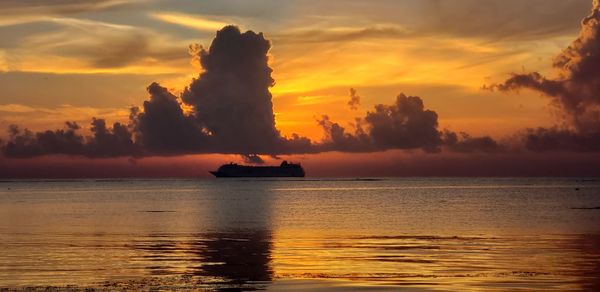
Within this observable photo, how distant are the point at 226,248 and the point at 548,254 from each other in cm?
2188

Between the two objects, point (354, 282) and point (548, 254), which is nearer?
point (354, 282)

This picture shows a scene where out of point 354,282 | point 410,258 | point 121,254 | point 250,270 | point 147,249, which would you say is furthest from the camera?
point 147,249

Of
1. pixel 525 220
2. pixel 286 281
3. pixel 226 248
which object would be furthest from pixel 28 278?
pixel 525 220

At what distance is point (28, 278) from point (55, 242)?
2411cm

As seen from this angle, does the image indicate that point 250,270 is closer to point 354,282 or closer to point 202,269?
point 202,269

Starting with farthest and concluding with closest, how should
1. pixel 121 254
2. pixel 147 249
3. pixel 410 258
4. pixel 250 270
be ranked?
pixel 147 249 < pixel 121 254 < pixel 410 258 < pixel 250 270

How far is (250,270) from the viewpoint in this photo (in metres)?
41.7

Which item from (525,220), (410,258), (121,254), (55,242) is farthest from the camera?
(525,220)

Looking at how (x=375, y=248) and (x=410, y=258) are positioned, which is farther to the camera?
(x=375, y=248)

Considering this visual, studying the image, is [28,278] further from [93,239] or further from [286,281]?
[93,239]

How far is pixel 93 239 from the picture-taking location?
214 ft

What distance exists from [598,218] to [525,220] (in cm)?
1067

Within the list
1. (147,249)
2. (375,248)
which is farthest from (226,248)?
(375,248)

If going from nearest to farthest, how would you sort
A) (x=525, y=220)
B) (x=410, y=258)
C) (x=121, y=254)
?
(x=410, y=258) < (x=121, y=254) < (x=525, y=220)
